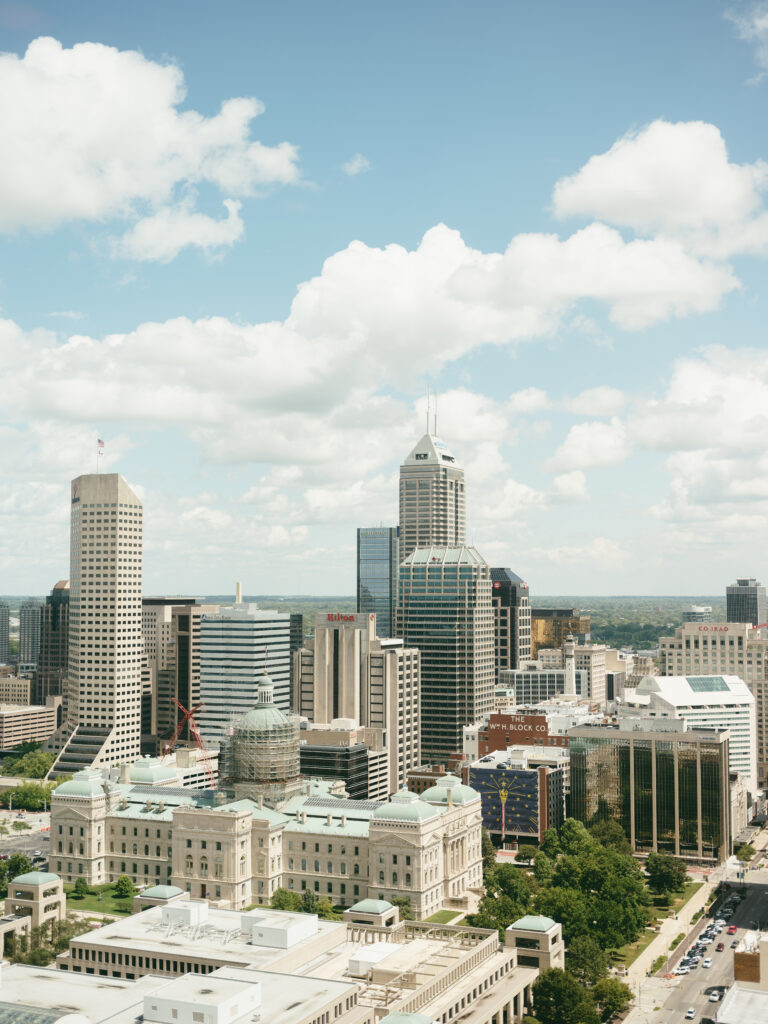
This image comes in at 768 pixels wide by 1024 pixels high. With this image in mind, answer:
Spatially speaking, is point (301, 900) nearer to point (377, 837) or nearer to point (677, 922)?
point (377, 837)

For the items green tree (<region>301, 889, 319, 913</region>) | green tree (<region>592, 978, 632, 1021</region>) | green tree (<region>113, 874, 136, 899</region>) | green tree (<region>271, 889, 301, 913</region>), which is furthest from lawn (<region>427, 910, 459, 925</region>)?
green tree (<region>113, 874, 136, 899</region>)

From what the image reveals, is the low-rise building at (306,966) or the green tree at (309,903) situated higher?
the low-rise building at (306,966)

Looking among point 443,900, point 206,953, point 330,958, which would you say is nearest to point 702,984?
point 443,900

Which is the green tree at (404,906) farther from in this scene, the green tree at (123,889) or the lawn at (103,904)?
the green tree at (123,889)

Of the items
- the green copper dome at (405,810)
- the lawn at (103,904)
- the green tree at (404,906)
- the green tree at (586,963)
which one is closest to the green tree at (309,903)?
the green tree at (404,906)

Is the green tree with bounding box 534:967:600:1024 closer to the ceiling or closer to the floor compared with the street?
closer to the ceiling

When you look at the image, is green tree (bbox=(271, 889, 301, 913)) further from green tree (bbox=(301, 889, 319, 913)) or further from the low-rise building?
the low-rise building

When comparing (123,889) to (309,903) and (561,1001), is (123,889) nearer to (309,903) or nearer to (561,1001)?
(309,903)
